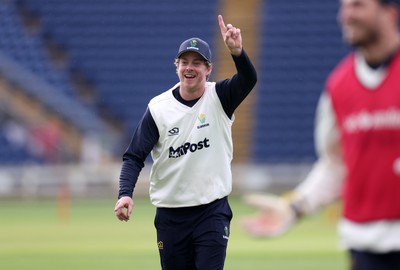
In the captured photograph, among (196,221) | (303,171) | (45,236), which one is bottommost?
(196,221)

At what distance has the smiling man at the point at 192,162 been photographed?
8.21 meters

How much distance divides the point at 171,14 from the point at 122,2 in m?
1.84

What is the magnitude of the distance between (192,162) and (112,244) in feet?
34.8

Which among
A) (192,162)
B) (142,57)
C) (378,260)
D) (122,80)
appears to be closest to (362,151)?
(378,260)

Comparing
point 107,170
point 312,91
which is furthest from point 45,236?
point 312,91

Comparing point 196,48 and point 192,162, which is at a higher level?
point 196,48

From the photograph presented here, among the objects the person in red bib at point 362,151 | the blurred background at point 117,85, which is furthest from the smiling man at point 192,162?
the blurred background at point 117,85

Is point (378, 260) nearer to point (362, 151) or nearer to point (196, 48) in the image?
point (362, 151)

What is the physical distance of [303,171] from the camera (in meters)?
30.6

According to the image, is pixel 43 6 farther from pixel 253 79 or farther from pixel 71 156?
pixel 253 79

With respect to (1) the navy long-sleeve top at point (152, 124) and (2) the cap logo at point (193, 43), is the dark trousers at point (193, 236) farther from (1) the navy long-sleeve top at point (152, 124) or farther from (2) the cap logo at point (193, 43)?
(2) the cap logo at point (193, 43)

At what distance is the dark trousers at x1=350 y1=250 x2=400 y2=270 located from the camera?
5.26m

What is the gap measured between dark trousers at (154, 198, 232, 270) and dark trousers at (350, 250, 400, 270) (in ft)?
9.63

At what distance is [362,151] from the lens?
204 inches
